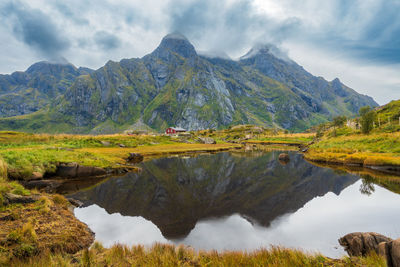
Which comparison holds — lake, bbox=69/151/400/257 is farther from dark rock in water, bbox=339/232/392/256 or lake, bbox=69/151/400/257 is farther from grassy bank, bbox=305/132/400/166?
grassy bank, bbox=305/132/400/166

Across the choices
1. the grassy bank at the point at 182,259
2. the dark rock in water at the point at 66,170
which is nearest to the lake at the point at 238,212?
the grassy bank at the point at 182,259

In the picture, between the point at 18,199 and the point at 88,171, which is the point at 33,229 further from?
the point at 88,171

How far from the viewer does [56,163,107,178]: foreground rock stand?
26.8m

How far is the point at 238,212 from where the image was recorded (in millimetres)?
17156

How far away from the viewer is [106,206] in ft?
60.0

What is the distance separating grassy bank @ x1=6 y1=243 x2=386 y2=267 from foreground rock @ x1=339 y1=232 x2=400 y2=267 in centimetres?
37

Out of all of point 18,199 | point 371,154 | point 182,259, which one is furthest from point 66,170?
point 371,154

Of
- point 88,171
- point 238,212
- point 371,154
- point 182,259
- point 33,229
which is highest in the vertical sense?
point 371,154

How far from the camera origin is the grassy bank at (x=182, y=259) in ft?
24.1

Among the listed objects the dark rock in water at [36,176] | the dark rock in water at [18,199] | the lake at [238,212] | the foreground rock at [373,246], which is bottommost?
the lake at [238,212]

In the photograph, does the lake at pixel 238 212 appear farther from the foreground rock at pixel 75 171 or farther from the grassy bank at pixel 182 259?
the foreground rock at pixel 75 171

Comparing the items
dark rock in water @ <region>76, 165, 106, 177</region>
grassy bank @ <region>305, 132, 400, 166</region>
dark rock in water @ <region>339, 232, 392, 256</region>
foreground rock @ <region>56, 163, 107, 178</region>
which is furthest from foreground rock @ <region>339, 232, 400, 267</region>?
grassy bank @ <region>305, 132, 400, 166</region>

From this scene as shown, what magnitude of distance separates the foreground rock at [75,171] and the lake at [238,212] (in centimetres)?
413

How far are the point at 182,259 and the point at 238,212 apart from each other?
972cm
